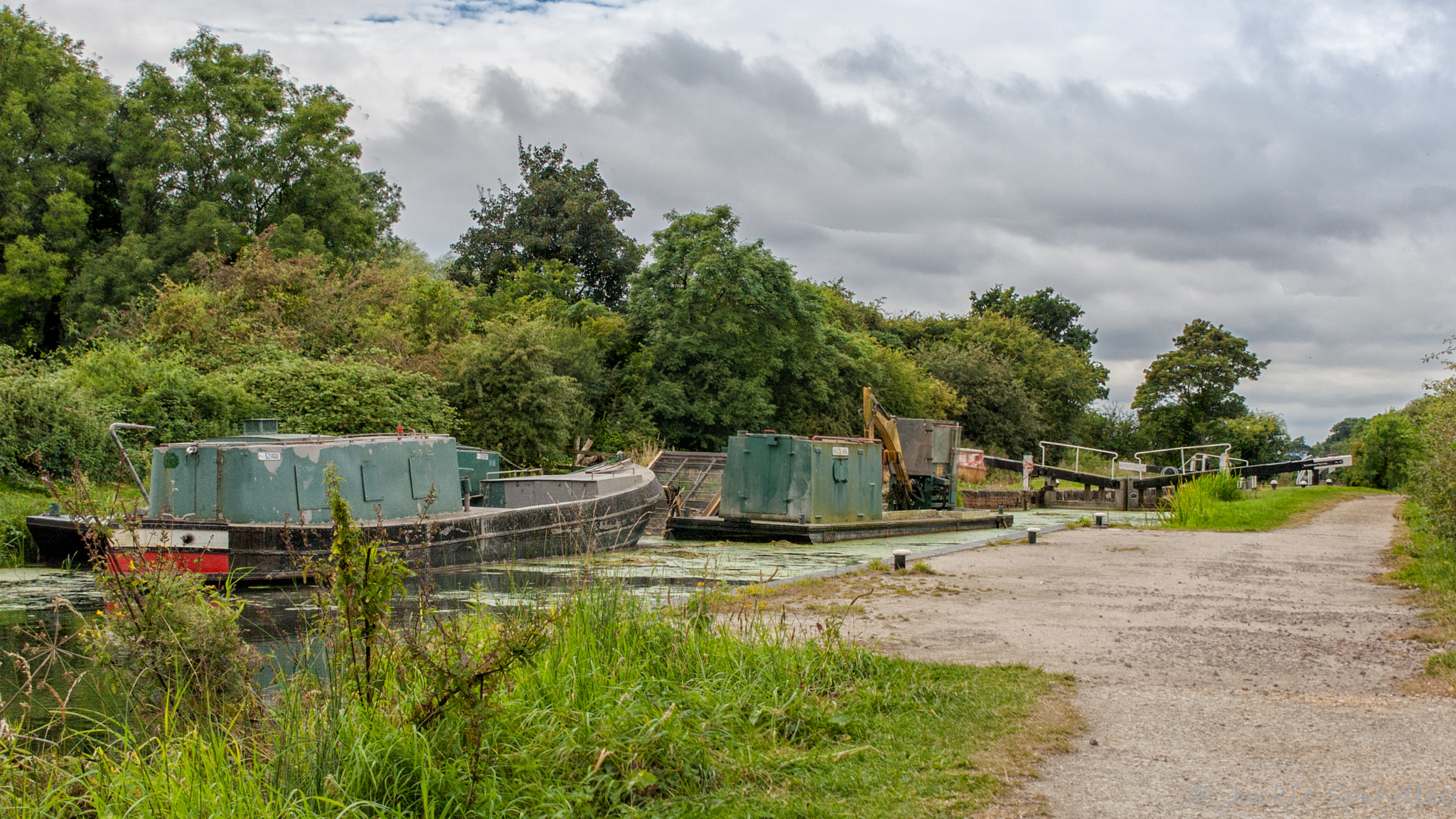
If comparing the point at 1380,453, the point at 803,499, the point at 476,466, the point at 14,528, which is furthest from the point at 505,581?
the point at 1380,453

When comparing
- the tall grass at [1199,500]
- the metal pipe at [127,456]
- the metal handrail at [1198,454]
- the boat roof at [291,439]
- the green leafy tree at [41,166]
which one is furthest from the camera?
the green leafy tree at [41,166]

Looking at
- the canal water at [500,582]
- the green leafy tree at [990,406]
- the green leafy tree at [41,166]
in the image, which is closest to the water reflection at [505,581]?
the canal water at [500,582]

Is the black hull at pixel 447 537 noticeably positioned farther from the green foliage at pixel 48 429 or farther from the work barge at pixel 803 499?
the green foliage at pixel 48 429

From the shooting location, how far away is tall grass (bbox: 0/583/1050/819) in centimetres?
383

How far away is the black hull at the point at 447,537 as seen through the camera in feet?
42.3

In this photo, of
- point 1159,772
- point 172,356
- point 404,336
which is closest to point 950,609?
point 1159,772

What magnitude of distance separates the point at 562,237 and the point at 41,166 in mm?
19660

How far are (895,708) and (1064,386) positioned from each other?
53.9 metres

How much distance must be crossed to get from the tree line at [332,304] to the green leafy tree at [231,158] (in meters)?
0.08

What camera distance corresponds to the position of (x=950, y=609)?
9000 millimetres

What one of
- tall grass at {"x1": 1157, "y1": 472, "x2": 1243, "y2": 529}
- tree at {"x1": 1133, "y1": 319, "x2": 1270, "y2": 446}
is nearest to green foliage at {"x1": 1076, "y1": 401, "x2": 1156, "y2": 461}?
tree at {"x1": 1133, "y1": 319, "x2": 1270, "y2": 446}

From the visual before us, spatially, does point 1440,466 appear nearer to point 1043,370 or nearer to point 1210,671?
point 1210,671

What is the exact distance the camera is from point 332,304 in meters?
27.1

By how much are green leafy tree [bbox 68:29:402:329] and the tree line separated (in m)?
0.08
